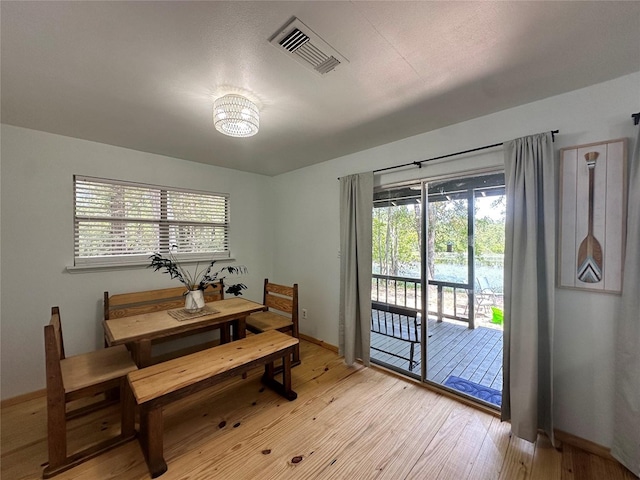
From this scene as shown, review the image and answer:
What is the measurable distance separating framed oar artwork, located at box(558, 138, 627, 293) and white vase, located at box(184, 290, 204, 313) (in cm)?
290

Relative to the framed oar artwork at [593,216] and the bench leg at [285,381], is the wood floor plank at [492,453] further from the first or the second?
the bench leg at [285,381]

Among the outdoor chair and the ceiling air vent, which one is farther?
the outdoor chair

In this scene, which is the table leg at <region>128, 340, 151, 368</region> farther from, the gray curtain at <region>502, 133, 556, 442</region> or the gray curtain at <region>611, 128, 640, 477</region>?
the gray curtain at <region>611, 128, 640, 477</region>

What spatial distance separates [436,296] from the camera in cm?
257

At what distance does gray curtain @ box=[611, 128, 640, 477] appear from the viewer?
150cm

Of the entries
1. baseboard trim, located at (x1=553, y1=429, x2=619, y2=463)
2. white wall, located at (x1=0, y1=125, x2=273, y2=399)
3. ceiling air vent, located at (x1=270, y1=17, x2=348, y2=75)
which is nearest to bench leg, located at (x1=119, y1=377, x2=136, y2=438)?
white wall, located at (x1=0, y1=125, x2=273, y2=399)

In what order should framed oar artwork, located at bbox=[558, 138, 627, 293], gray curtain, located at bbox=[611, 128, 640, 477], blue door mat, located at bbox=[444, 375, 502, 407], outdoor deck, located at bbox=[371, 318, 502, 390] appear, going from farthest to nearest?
outdoor deck, located at bbox=[371, 318, 502, 390] → blue door mat, located at bbox=[444, 375, 502, 407] → framed oar artwork, located at bbox=[558, 138, 627, 293] → gray curtain, located at bbox=[611, 128, 640, 477]

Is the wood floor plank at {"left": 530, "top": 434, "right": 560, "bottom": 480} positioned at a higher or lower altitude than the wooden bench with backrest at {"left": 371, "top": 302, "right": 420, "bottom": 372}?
lower

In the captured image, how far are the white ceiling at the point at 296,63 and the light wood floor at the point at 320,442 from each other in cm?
238

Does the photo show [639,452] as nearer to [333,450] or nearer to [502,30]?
[333,450]

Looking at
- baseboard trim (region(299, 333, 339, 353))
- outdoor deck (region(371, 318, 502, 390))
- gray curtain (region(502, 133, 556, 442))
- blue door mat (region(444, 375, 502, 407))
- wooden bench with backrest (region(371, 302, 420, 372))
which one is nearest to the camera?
gray curtain (region(502, 133, 556, 442))

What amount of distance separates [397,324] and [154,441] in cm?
224

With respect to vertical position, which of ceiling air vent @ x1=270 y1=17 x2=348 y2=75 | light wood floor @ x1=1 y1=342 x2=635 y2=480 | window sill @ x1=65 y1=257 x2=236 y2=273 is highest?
ceiling air vent @ x1=270 y1=17 x2=348 y2=75

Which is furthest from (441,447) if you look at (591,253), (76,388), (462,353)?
(76,388)
